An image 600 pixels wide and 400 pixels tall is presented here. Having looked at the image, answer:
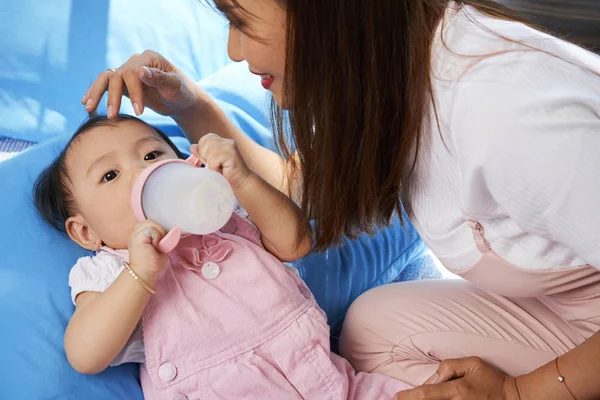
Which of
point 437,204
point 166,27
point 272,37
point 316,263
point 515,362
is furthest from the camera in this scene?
point 166,27

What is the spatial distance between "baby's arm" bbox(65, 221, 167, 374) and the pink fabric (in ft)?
0.20

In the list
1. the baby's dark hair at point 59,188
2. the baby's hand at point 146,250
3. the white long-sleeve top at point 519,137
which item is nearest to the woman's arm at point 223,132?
the baby's dark hair at point 59,188

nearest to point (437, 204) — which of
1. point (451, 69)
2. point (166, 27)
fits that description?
point (451, 69)

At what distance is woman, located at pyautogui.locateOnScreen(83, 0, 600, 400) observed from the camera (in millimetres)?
741

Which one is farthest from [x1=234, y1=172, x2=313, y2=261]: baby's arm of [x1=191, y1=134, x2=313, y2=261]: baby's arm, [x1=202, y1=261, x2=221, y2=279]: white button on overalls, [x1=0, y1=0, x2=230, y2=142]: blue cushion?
[x1=0, y1=0, x2=230, y2=142]: blue cushion

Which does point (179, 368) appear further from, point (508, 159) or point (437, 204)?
point (508, 159)

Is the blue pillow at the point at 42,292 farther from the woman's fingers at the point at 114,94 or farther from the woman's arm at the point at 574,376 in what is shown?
the woman's arm at the point at 574,376

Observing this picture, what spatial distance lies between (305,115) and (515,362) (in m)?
0.56

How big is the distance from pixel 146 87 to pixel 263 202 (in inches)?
12.4

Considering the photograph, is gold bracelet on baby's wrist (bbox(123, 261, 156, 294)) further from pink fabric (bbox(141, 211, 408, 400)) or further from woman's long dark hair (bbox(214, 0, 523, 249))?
woman's long dark hair (bbox(214, 0, 523, 249))

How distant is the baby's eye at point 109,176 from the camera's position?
3.54 ft

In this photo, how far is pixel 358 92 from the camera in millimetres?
859

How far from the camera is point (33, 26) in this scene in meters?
1.60

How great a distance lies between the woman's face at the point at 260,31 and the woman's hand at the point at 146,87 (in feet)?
0.75
